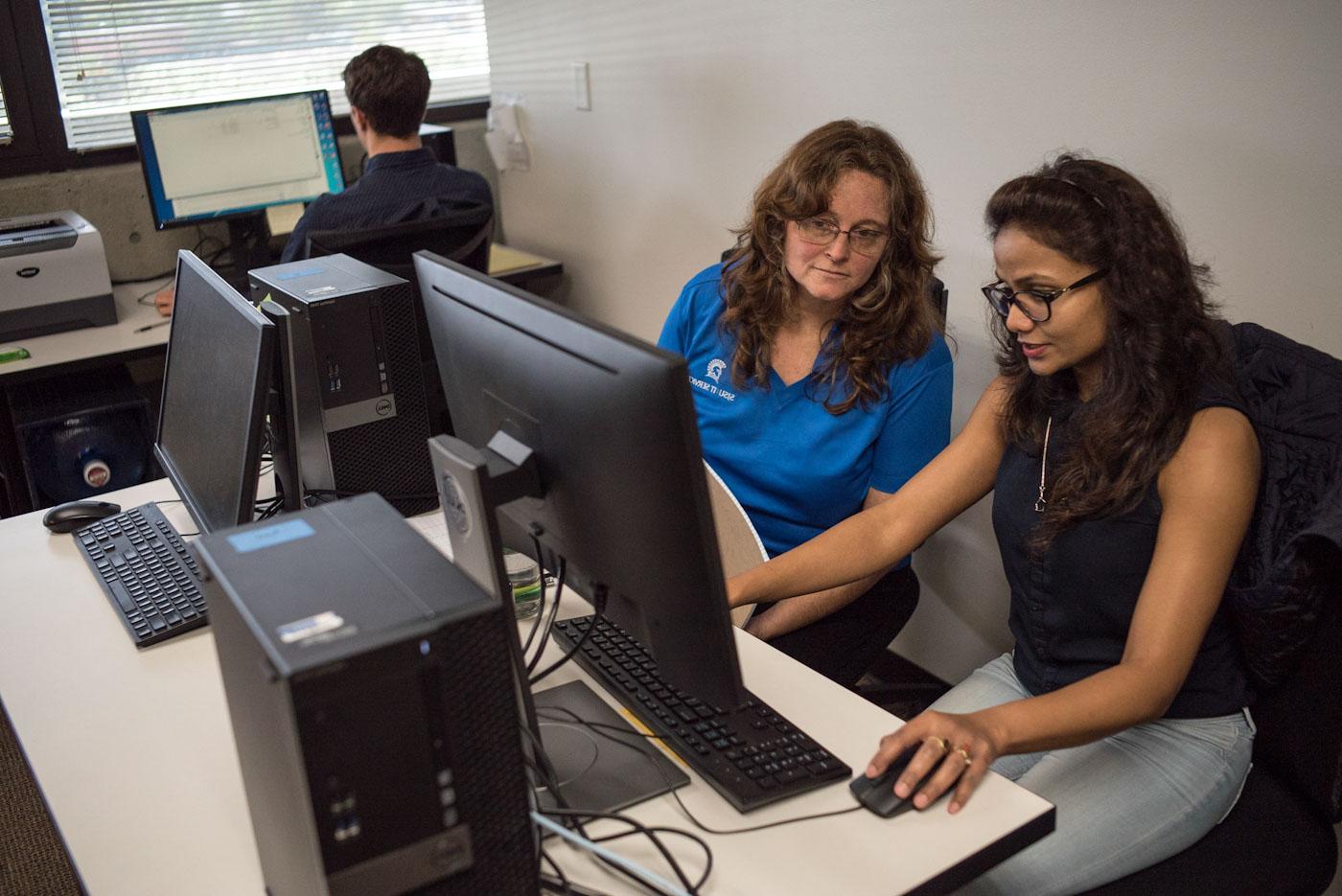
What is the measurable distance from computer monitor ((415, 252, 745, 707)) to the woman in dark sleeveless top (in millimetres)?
403

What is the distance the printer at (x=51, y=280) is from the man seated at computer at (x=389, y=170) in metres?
0.53

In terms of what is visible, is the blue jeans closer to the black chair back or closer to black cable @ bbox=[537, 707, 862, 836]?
black cable @ bbox=[537, 707, 862, 836]

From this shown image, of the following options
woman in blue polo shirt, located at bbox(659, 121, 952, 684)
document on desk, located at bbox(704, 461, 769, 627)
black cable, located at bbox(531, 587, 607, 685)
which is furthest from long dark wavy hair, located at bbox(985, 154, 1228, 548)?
black cable, located at bbox(531, 587, 607, 685)

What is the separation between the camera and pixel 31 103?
310 cm

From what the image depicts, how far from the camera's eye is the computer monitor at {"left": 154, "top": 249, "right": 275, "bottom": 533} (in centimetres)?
133

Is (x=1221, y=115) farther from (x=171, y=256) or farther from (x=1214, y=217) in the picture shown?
(x=171, y=256)

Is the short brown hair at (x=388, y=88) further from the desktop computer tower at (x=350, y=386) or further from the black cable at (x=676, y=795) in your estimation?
the black cable at (x=676, y=795)

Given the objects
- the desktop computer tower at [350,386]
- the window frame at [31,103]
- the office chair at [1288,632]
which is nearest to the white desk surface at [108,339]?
the window frame at [31,103]

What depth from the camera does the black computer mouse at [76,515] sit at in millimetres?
1762

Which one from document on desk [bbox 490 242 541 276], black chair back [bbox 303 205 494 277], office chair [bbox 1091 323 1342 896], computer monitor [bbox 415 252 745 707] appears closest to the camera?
computer monitor [bbox 415 252 745 707]

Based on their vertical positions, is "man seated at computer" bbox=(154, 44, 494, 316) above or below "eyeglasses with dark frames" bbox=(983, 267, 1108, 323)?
above

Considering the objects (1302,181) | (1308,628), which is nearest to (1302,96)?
(1302,181)

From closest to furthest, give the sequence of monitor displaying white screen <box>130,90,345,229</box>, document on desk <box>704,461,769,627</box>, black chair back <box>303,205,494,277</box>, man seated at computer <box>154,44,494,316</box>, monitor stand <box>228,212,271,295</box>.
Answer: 1. document on desk <box>704,461,769,627</box>
2. black chair back <box>303,205,494,277</box>
3. man seated at computer <box>154,44,494,316</box>
4. monitor displaying white screen <box>130,90,345,229</box>
5. monitor stand <box>228,212,271,295</box>

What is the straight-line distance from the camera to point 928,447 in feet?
5.98
